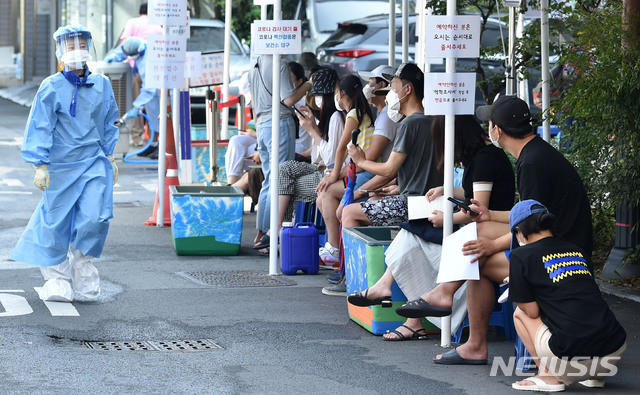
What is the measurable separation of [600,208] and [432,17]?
2896 millimetres

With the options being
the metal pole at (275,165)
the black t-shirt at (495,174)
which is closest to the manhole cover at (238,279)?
the metal pole at (275,165)

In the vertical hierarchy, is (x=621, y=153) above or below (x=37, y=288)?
above

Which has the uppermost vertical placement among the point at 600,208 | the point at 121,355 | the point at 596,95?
the point at 596,95

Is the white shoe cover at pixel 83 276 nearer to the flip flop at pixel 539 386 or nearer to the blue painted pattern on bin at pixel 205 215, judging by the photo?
the blue painted pattern on bin at pixel 205 215

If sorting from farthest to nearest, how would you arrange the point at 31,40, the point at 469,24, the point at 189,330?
the point at 31,40 → the point at 189,330 → the point at 469,24

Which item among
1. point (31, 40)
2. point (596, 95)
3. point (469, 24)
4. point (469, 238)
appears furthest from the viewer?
point (31, 40)

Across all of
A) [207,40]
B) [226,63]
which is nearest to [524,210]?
[226,63]

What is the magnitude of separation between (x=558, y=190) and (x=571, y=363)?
933mm

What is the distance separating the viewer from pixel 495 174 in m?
6.51

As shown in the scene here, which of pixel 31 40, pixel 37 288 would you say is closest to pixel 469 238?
pixel 37 288

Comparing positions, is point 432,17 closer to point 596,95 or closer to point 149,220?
point 596,95

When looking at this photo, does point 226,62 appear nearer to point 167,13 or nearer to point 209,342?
point 167,13

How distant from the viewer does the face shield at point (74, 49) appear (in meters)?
7.95

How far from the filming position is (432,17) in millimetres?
6539
